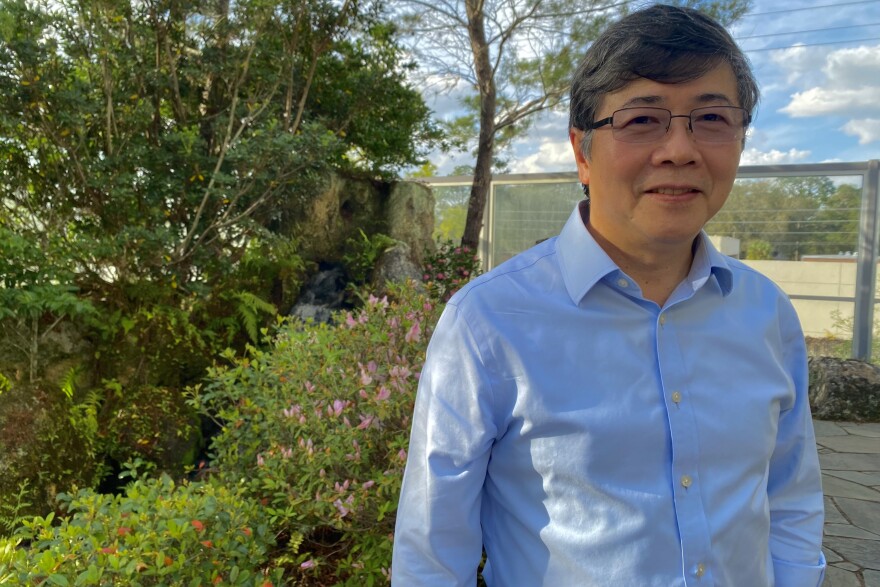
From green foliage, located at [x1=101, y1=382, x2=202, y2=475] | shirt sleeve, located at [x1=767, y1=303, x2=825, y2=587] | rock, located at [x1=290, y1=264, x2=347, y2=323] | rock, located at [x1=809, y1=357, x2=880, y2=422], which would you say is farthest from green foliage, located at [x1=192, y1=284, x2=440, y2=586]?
rock, located at [x1=809, y1=357, x2=880, y2=422]

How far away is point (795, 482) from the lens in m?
1.58

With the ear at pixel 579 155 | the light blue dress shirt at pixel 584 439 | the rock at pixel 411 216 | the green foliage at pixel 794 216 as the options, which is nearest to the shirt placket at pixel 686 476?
the light blue dress shirt at pixel 584 439

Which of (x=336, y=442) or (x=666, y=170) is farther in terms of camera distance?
(x=336, y=442)

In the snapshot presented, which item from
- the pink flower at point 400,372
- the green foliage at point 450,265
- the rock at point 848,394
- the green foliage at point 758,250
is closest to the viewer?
the pink flower at point 400,372

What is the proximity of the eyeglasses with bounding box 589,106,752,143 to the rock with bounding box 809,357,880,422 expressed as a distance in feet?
22.4

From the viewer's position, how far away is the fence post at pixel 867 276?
29.8 ft

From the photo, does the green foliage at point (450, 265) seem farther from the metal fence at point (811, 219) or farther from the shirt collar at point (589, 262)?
the shirt collar at point (589, 262)

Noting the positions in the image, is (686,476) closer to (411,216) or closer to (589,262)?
(589,262)

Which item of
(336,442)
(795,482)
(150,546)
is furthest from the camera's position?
(336,442)

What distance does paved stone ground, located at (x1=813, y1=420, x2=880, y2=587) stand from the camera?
3508mm

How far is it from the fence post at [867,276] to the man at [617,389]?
9147 mm

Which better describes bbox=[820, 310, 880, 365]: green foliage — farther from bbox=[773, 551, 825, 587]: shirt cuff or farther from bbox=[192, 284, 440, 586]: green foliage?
bbox=[773, 551, 825, 587]: shirt cuff

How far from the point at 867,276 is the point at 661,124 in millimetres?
9451

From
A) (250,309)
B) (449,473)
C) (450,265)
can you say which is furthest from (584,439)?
(450,265)
